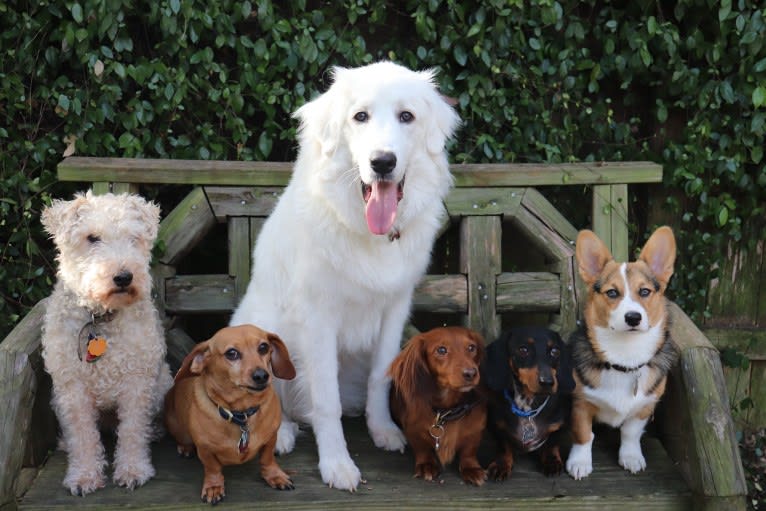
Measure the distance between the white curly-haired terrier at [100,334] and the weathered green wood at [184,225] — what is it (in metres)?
0.53

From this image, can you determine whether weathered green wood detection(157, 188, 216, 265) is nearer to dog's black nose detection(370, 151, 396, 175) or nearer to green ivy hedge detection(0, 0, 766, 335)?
green ivy hedge detection(0, 0, 766, 335)

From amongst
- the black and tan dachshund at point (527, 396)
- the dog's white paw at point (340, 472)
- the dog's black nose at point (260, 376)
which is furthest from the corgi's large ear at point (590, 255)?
the dog's black nose at point (260, 376)

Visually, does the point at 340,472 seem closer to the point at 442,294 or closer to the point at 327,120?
the point at 442,294

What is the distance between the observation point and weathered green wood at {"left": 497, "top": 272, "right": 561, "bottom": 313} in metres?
3.49

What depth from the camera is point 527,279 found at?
349cm

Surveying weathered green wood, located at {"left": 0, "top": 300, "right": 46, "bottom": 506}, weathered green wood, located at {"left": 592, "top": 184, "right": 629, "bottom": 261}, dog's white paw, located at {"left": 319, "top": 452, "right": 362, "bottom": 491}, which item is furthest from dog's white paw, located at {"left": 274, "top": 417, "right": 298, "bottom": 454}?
weathered green wood, located at {"left": 592, "top": 184, "right": 629, "bottom": 261}

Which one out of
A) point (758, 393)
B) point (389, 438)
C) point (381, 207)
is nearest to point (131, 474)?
point (389, 438)

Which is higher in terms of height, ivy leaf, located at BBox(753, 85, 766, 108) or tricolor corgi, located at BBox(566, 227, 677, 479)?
ivy leaf, located at BBox(753, 85, 766, 108)

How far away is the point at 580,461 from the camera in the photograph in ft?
9.18

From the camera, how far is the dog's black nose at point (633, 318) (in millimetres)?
2695

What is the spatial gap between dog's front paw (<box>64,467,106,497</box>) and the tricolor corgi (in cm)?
163

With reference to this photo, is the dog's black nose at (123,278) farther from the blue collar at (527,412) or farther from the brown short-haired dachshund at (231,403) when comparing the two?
the blue collar at (527,412)

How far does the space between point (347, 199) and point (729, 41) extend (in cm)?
205

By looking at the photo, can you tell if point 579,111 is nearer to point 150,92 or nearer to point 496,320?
point 496,320
